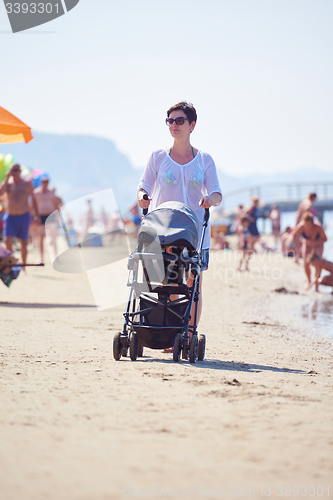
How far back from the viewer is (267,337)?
5.34m

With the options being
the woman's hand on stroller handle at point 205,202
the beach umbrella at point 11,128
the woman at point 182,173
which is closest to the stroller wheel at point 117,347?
the woman at point 182,173

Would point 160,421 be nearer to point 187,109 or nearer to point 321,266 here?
point 187,109

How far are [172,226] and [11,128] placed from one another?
14.5 ft

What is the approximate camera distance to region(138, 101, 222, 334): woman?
3939 mm

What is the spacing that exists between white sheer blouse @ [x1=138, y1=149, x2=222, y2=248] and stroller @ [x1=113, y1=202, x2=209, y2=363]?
0.88 feet

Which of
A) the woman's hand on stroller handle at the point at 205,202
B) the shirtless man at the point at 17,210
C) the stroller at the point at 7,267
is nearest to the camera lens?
the woman's hand on stroller handle at the point at 205,202

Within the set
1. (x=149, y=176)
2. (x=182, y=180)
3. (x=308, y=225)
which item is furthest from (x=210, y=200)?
(x=308, y=225)

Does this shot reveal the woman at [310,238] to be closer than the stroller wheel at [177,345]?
No

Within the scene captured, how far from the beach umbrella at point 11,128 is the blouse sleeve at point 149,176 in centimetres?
356

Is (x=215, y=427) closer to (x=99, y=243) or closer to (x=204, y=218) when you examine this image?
(x=204, y=218)

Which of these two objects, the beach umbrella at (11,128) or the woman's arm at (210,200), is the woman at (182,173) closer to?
the woman's arm at (210,200)

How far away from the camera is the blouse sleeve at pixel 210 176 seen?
3980 mm

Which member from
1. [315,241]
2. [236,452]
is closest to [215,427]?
[236,452]

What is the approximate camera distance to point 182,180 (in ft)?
12.9
